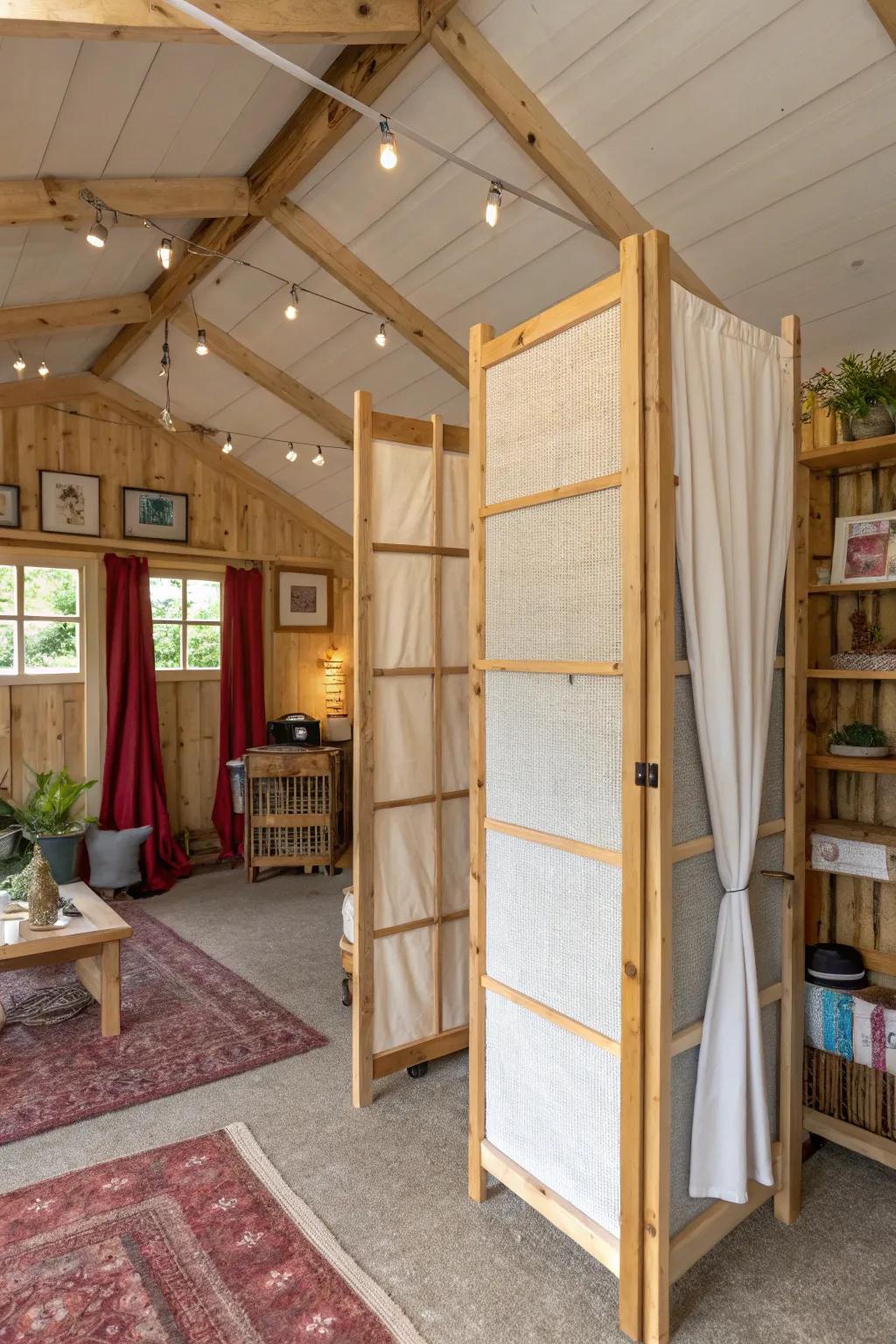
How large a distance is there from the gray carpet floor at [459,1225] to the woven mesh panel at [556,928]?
62 cm

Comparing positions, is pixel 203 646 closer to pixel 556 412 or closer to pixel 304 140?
pixel 304 140

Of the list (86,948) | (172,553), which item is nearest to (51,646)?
(172,553)

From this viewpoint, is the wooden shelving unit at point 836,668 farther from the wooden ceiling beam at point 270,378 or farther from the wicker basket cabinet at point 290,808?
the wicker basket cabinet at point 290,808

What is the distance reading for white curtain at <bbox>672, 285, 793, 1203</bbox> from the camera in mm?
1789

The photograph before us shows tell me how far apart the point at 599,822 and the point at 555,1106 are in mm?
715

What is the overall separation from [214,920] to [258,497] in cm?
313

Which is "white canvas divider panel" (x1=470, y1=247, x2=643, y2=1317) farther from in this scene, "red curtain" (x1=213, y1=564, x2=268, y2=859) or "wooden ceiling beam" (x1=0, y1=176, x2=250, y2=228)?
"red curtain" (x1=213, y1=564, x2=268, y2=859)

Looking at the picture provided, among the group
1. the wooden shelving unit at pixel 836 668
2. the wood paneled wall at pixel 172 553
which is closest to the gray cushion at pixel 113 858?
the wood paneled wall at pixel 172 553

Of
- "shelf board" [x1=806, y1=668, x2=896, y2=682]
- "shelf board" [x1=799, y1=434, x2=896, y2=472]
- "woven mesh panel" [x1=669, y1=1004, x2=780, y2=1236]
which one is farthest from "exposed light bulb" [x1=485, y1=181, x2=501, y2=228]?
"woven mesh panel" [x1=669, y1=1004, x2=780, y2=1236]

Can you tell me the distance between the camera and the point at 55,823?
16.3ft

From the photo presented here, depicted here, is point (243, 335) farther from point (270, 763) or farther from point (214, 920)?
point (214, 920)

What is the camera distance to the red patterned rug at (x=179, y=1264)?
1.77 metres

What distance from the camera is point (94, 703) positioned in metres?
5.48

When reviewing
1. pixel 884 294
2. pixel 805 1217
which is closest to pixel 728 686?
pixel 805 1217
